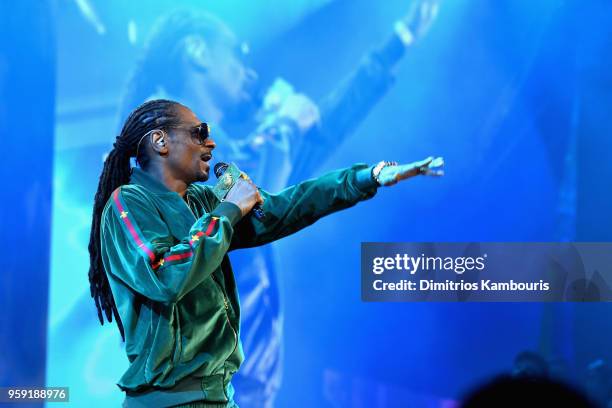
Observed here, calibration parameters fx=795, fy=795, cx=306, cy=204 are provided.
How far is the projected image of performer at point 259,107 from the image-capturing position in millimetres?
3543

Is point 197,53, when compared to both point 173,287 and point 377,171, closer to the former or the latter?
point 377,171

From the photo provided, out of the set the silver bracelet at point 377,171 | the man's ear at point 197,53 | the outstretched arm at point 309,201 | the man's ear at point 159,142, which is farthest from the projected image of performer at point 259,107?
the silver bracelet at point 377,171

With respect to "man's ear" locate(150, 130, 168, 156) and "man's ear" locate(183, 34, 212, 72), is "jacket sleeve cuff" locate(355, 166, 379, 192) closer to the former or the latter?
"man's ear" locate(150, 130, 168, 156)

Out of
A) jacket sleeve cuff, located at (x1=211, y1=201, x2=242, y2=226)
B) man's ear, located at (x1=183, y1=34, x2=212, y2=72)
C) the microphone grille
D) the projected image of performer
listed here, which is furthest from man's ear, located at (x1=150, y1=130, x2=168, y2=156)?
man's ear, located at (x1=183, y1=34, x2=212, y2=72)

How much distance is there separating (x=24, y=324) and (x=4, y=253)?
0.34 meters


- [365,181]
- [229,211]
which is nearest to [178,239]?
[229,211]

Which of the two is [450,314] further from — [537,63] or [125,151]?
[125,151]

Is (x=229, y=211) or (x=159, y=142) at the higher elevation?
(x=159, y=142)

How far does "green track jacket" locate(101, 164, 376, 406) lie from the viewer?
1742 millimetres

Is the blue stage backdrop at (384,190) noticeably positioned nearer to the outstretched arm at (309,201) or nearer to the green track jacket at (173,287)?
the outstretched arm at (309,201)

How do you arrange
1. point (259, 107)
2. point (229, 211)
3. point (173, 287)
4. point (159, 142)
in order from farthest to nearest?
point (259, 107)
point (159, 142)
point (229, 211)
point (173, 287)

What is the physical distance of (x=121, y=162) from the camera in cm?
209

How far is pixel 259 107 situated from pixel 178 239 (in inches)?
69.3

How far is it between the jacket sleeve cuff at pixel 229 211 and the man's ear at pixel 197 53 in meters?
1.88
